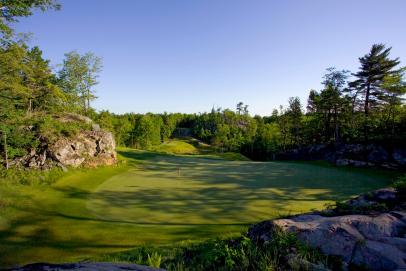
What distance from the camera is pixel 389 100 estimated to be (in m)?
40.1

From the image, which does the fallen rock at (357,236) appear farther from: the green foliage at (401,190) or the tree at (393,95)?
the tree at (393,95)

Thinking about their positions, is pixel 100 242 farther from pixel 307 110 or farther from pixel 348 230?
pixel 307 110

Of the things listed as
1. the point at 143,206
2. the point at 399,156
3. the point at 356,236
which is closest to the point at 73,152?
the point at 143,206

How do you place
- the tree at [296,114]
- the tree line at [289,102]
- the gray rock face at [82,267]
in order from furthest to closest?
the tree at [296,114], the tree line at [289,102], the gray rock face at [82,267]

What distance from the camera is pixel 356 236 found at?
5.30 m

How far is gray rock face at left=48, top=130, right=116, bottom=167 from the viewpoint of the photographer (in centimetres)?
2923

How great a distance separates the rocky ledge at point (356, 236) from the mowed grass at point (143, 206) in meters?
3.07

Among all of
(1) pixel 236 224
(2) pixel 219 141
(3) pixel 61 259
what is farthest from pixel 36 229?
(2) pixel 219 141

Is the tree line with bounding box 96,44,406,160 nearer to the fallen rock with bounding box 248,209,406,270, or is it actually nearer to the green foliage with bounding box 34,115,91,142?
the green foliage with bounding box 34,115,91,142

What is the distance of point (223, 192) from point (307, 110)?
178 ft

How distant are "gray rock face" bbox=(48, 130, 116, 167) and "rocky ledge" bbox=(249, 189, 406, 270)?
28383 millimetres

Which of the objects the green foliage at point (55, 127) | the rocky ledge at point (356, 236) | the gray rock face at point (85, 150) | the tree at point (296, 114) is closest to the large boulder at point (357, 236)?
the rocky ledge at point (356, 236)

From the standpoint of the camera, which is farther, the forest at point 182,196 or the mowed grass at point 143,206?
the mowed grass at point 143,206

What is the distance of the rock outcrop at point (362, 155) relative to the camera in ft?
115
